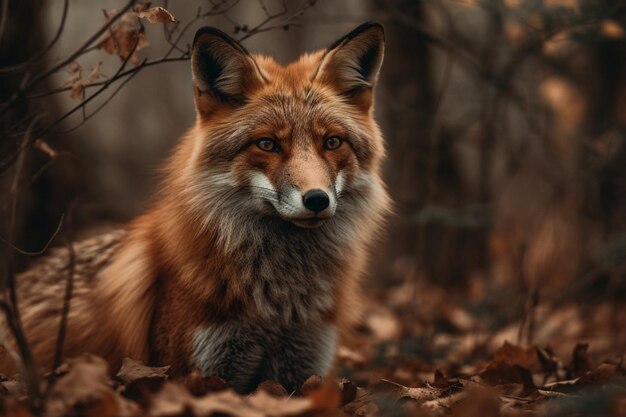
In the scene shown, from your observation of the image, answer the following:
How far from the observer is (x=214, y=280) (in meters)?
3.97

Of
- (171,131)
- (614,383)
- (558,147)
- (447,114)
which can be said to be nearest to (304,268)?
(614,383)

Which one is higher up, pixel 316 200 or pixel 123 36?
pixel 123 36

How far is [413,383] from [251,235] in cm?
155

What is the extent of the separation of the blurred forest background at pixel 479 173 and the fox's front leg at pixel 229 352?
202cm

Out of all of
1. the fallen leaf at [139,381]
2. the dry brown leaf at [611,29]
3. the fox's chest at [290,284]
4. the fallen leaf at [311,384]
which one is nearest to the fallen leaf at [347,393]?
the fallen leaf at [311,384]

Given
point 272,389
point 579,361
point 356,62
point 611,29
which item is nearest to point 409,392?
point 272,389

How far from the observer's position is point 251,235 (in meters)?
4.14

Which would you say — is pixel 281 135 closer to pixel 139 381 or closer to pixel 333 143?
pixel 333 143

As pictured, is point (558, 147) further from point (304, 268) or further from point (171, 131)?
point (171, 131)

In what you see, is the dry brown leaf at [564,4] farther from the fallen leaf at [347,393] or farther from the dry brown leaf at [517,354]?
the fallen leaf at [347,393]

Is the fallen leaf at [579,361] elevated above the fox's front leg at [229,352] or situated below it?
below

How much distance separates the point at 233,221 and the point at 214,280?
399mm

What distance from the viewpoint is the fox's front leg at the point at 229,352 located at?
384 cm

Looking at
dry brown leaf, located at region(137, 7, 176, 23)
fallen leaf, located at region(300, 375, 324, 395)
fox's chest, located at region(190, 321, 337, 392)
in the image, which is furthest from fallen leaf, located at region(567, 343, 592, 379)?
dry brown leaf, located at region(137, 7, 176, 23)
